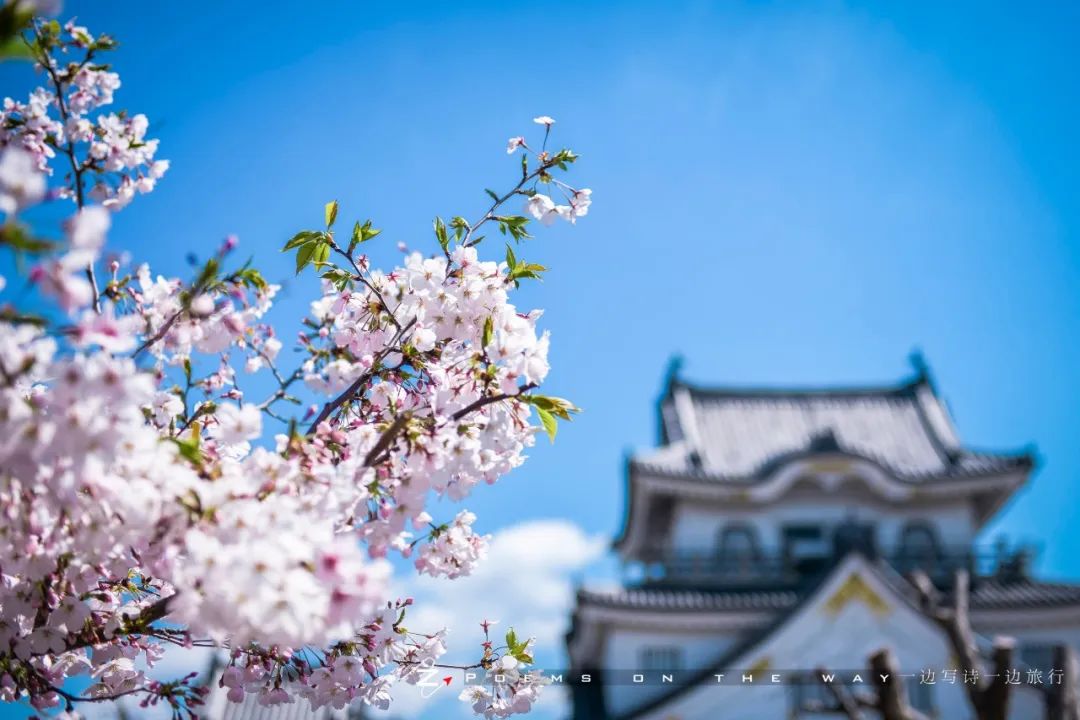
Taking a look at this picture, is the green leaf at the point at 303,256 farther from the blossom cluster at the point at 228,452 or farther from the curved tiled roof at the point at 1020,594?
the curved tiled roof at the point at 1020,594

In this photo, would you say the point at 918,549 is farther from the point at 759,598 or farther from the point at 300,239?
the point at 300,239

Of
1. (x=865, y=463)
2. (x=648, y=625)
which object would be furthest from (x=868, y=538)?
(x=648, y=625)

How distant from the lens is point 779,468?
20.3 metres

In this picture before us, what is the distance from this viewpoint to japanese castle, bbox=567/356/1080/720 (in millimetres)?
16984

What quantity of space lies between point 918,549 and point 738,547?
482 cm

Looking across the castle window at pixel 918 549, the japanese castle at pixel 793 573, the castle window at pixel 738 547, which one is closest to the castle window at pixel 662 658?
the japanese castle at pixel 793 573

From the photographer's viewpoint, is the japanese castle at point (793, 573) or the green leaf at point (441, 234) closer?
the green leaf at point (441, 234)

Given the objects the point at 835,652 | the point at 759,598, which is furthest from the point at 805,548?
the point at 835,652

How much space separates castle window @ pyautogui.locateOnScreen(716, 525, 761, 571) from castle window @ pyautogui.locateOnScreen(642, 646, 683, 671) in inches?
112

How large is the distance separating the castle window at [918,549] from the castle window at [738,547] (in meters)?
3.71

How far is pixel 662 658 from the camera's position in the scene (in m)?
18.4

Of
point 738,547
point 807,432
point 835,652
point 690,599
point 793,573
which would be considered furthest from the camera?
point 807,432

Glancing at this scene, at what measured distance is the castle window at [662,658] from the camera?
1833cm

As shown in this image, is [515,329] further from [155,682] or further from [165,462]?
[155,682]
